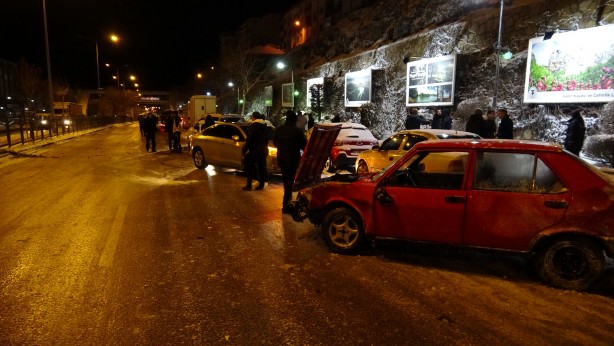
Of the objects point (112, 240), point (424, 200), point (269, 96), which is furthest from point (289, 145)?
point (269, 96)

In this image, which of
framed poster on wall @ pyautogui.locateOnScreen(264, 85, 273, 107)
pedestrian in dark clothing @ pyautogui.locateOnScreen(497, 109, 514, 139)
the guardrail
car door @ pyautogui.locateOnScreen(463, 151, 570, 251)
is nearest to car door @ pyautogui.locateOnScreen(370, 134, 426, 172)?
pedestrian in dark clothing @ pyautogui.locateOnScreen(497, 109, 514, 139)

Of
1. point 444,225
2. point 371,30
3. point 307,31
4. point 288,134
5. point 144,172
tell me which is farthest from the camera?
point 307,31

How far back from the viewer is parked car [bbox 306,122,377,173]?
1361cm

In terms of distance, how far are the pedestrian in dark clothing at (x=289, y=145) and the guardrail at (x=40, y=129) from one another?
1790cm

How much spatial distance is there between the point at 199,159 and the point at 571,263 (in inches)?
459

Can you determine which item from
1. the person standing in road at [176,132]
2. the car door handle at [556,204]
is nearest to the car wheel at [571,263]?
the car door handle at [556,204]

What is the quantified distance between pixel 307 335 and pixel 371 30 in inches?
1313

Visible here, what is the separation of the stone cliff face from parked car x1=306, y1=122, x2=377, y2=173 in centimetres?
595

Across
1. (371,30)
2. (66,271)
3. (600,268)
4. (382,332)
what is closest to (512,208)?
(600,268)

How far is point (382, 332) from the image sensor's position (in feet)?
12.4

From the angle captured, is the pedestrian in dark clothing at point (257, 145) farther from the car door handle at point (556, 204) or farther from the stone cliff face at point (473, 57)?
the stone cliff face at point (473, 57)

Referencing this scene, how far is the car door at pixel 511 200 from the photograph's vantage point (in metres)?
4.78

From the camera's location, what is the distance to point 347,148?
1365 centimetres

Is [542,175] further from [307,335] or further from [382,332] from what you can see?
[307,335]
